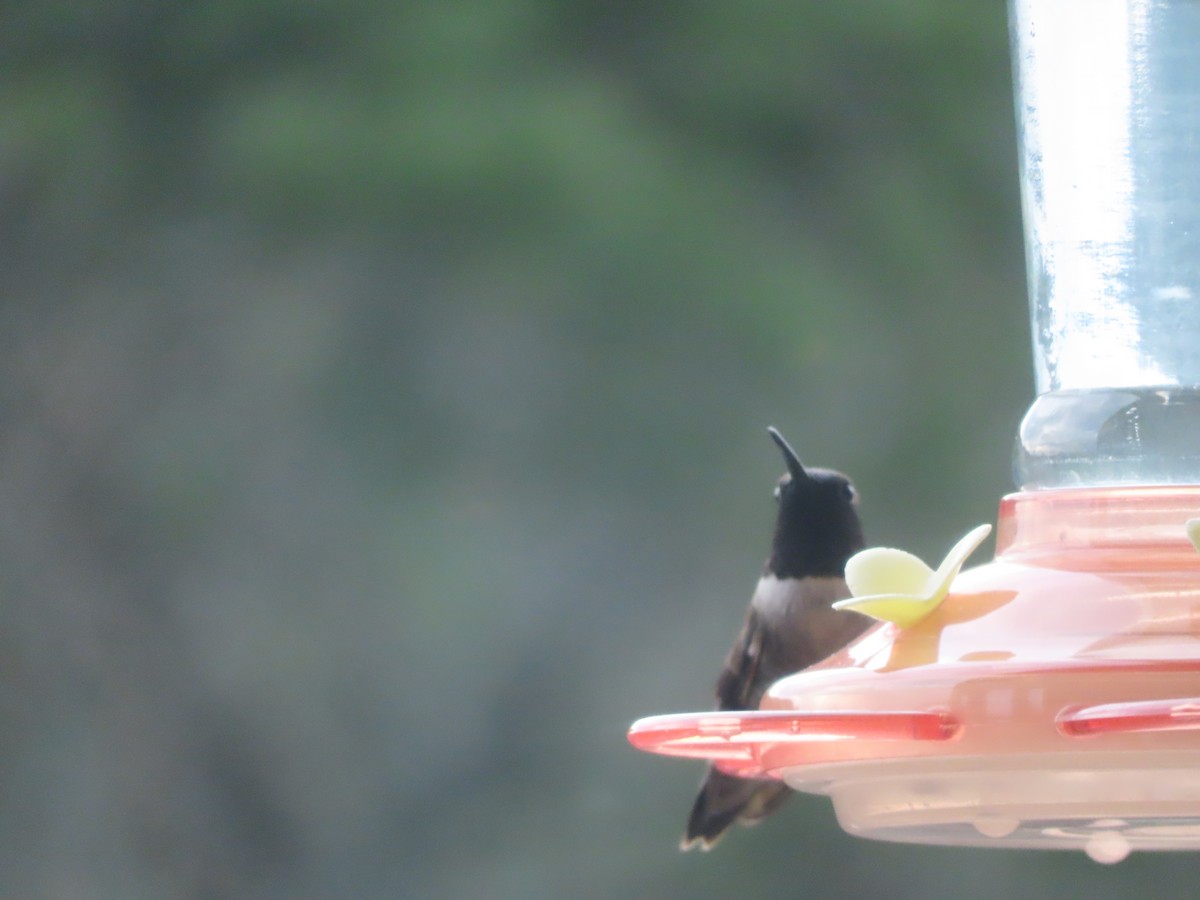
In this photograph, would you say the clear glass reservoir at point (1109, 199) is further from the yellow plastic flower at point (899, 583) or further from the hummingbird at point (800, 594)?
the hummingbird at point (800, 594)

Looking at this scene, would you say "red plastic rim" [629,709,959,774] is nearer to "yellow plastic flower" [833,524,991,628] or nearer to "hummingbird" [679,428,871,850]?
"yellow plastic flower" [833,524,991,628]

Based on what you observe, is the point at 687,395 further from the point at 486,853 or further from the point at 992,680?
the point at 992,680

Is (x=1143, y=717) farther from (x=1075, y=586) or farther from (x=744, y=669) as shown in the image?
(x=744, y=669)

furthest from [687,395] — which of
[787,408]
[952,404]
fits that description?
[952,404]

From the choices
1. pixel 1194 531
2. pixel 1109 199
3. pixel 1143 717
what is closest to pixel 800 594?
pixel 1109 199

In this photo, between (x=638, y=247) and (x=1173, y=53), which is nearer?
(x=1173, y=53)

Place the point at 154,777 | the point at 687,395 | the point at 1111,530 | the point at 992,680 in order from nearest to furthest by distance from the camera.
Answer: the point at 992,680
the point at 1111,530
the point at 154,777
the point at 687,395

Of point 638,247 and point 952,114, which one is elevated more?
point 952,114
